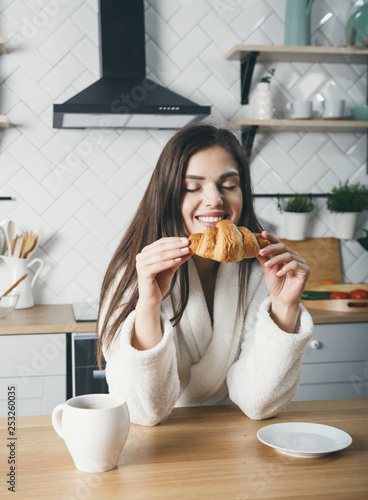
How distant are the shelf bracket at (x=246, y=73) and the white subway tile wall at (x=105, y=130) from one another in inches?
1.4

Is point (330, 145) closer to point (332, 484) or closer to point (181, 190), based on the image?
point (181, 190)

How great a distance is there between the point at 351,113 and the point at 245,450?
2491 mm

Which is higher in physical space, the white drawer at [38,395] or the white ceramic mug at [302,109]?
the white ceramic mug at [302,109]

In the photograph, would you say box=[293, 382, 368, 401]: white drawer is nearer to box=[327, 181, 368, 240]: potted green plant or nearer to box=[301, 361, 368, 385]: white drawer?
box=[301, 361, 368, 385]: white drawer

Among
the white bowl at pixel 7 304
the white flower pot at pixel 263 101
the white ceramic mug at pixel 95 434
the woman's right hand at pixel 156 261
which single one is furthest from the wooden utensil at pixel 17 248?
the white ceramic mug at pixel 95 434

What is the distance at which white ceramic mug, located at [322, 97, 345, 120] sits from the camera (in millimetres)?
2850

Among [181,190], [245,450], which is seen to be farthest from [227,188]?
[245,450]

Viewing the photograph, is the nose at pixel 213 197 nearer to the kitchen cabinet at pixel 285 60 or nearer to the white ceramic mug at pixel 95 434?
the white ceramic mug at pixel 95 434

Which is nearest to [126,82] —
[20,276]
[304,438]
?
[20,276]

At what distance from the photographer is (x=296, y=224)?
113 inches

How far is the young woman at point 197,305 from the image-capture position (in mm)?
1138

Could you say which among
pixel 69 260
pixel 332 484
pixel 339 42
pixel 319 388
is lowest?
pixel 319 388

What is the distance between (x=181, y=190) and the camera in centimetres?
143

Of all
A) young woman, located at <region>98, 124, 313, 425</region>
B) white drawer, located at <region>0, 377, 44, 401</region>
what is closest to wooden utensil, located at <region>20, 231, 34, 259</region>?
white drawer, located at <region>0, 377, 44, 401</region>
